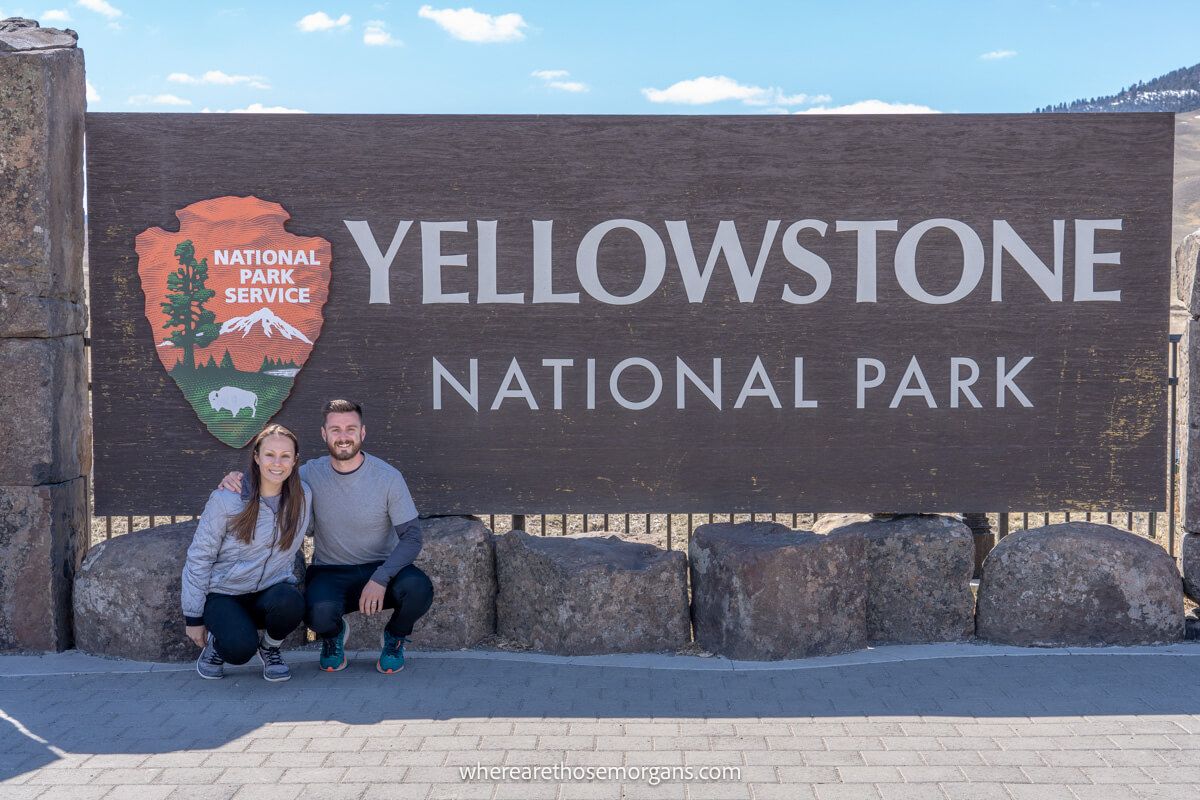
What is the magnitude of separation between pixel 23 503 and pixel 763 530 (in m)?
3.72

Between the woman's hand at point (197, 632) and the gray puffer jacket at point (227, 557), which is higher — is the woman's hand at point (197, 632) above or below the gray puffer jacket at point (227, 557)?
below

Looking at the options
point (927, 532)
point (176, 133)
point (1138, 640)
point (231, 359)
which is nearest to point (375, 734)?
point (231, 359)

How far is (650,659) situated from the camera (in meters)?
5.16

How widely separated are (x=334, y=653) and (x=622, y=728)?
1595 millimetres

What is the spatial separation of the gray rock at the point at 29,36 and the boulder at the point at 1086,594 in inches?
218

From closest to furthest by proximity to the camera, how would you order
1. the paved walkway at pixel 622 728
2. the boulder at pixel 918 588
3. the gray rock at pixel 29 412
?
the paved walkway at pixel 622 728 → the gray rock at pixel 29 412 → the boulder at pixel 918 588

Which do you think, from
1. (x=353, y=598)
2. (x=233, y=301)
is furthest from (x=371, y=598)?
(x=233, y=301)

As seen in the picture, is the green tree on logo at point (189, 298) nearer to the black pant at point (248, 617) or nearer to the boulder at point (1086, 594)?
the black pant at point (248, 617)

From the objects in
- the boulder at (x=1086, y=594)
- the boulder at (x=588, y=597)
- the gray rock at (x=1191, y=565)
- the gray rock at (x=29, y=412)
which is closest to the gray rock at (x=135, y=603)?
the gray rock at (x=29, y=412)

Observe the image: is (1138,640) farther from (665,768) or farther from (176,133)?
(176,133)

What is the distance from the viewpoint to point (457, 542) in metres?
5.39

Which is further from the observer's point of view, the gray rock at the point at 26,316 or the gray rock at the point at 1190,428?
the gray rock at the point at 1190,428

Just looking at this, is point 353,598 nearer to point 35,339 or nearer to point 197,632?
point 197,632

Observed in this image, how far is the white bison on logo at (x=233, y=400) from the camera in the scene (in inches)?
218
